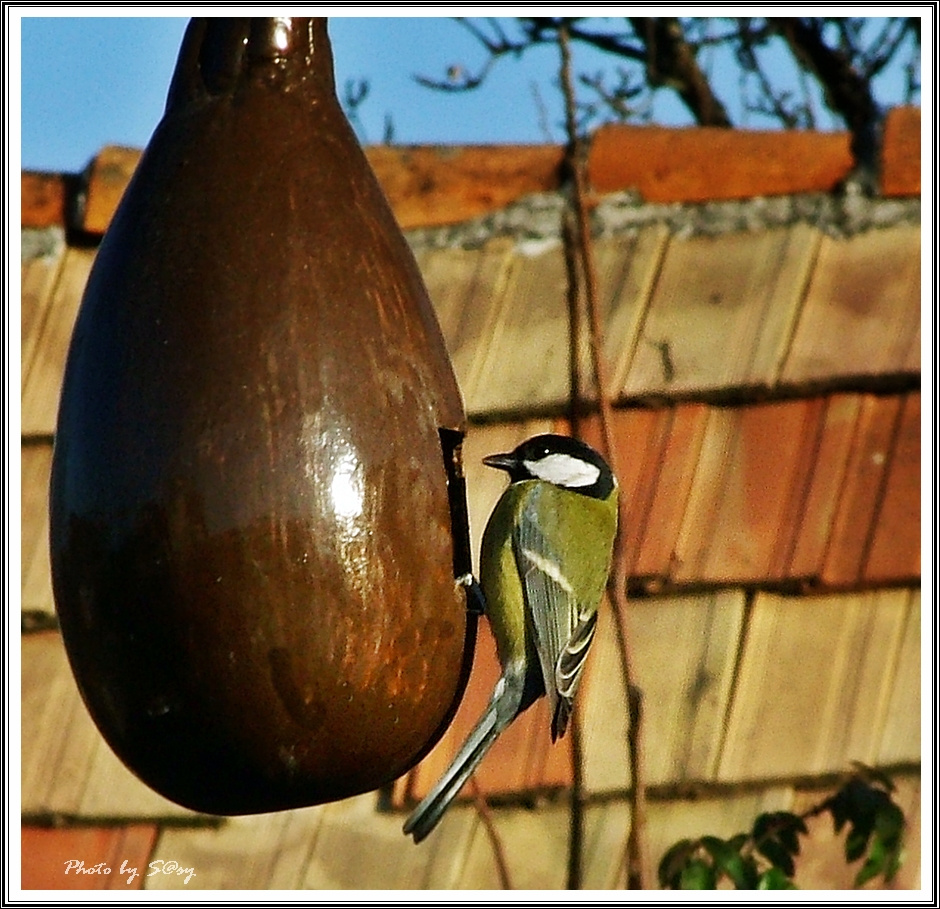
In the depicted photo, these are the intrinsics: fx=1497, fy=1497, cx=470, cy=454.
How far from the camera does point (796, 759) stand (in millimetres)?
2164

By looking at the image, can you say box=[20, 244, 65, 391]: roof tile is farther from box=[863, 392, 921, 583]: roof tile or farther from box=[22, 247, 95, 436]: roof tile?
box=[863, 392, 921, 583]: roof tile

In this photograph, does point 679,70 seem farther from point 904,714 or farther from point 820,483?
point 904,714

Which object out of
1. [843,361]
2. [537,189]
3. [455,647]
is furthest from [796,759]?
[537,189]

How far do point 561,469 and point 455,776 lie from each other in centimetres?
50

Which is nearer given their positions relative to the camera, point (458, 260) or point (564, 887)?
point (564, 887)

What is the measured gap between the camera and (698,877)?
196cm

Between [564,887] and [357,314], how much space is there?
1.08m

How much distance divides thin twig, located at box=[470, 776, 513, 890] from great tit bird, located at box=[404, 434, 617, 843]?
0.79 feet

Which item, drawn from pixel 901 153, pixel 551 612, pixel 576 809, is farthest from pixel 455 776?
pixel 901 153

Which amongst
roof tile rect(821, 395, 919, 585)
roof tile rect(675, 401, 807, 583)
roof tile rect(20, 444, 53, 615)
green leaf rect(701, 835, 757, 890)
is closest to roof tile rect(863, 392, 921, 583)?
roof tile rect(821, 395, 919, 585)

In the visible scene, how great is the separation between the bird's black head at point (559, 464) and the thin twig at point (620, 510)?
171 millimetres

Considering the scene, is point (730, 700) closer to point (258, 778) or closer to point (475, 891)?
point (475, 891)

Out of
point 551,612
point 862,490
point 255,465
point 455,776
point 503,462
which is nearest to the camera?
point 255,465

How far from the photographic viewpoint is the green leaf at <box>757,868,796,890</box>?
194 cm
